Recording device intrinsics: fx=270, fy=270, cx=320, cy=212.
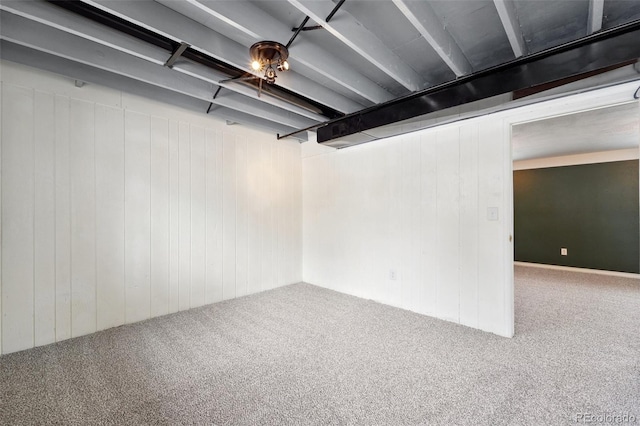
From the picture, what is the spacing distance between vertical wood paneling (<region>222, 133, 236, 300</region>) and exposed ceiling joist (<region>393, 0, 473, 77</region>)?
2566 mm

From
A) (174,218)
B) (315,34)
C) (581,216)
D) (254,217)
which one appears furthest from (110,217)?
(581,216)

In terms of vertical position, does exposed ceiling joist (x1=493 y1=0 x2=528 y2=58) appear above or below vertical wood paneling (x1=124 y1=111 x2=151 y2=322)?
above

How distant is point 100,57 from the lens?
A: 6.66 ft

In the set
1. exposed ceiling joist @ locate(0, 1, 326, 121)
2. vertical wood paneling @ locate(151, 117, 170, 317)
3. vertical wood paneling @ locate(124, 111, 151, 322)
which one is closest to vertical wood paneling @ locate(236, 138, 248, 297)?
vertical wood paneling @ locate(151, 117, 170, 317)

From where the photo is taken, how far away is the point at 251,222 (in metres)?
3.73

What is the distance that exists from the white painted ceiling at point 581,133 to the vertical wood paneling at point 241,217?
3.33 m

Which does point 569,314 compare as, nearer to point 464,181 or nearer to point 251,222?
point 464,181

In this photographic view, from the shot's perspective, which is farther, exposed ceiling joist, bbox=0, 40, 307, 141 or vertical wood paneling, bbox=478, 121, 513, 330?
vertical wood paneling, bbox=478, 121, 513, 330

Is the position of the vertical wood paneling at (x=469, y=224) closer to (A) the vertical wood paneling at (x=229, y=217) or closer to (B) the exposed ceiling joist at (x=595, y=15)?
(B) the exposed ceiling joist at (x=595, y=15)

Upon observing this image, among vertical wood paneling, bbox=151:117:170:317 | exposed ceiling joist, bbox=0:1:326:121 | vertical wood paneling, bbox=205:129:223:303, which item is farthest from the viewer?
vertical wood paneling, bbox=205:129:223:303

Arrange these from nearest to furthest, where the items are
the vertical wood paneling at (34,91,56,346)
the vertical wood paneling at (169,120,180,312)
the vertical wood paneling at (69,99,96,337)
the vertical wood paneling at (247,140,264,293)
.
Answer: the vertical wood paneling at (34,91,56,346)
the vertical wood paneling at (69,99,96,337)
the vertical wood paneling at (169,120,180,312)
the vertical wood paneling at (247,140,264,293)

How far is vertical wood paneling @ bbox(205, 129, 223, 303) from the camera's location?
332 cm

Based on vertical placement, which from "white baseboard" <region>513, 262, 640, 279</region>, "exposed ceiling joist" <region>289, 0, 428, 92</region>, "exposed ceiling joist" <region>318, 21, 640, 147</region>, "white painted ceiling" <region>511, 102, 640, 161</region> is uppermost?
"exposed ceiling joist" <region>289, 0, 428, 92</region>

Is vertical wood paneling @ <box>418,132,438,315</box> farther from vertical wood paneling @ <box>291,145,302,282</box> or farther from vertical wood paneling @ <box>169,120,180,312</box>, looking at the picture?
vertical wood paneling @ <box>169,120,180,312</box>
